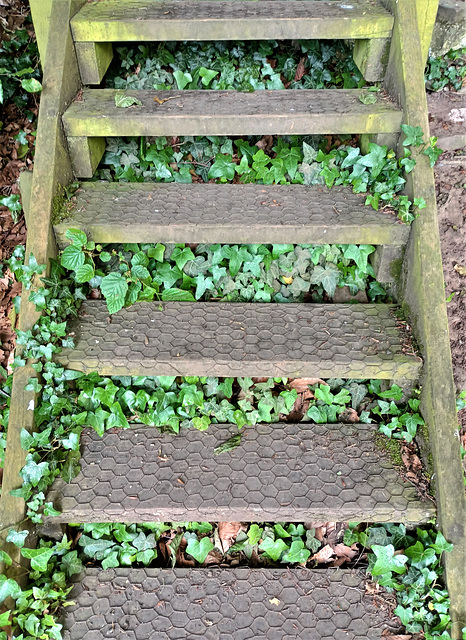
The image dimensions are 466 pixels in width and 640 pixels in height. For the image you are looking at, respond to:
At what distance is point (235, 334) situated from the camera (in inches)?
82.1

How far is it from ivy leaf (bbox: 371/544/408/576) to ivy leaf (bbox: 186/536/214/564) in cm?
65

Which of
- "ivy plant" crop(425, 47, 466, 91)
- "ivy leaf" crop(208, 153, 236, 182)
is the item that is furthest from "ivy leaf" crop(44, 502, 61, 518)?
"ivy plant" crop(425, 47, 466, 91)

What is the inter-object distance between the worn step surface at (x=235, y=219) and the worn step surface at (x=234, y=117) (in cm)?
29

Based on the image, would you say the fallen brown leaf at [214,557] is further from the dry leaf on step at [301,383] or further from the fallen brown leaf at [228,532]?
the dry leaf on step at [301,383]

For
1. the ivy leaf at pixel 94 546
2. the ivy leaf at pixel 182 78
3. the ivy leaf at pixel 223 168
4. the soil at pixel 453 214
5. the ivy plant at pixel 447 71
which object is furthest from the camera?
the ivy plant at pixel 447 71

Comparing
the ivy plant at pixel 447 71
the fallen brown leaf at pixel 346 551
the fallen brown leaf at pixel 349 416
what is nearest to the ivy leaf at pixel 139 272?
the fallen brown leaf at pixel 349 416

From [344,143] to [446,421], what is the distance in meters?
1.54

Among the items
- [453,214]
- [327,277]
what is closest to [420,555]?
[327,277]

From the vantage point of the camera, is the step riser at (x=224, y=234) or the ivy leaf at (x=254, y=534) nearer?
the ivy leaf at (x=254, y=534)

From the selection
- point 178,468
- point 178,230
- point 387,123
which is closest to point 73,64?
point 178,230

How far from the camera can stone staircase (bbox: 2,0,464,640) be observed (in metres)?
1.81

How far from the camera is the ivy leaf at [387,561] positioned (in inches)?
71.2

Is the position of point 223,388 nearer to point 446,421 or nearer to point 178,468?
point 178,468

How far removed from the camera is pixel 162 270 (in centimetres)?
228
